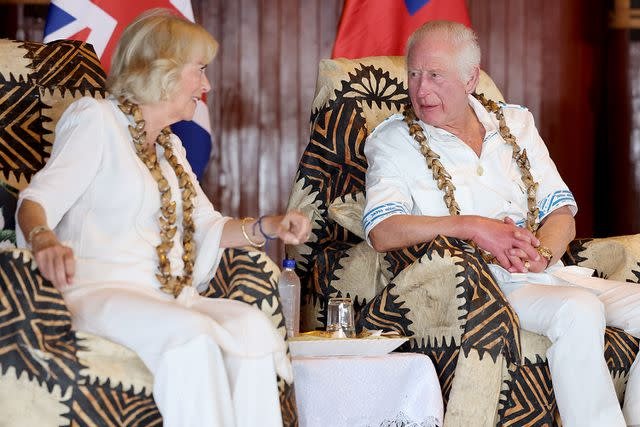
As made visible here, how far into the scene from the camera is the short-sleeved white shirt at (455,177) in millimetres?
3197

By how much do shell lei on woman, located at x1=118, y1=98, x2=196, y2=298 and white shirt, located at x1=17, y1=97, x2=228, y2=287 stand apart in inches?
0.7

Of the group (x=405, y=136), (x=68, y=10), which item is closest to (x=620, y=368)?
(x=405, y=136)

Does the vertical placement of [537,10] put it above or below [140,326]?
above

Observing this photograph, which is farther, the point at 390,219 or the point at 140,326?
the point at 390,219

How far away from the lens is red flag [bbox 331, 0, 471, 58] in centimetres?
447

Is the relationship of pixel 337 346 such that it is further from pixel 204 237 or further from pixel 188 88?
pixel 188 88

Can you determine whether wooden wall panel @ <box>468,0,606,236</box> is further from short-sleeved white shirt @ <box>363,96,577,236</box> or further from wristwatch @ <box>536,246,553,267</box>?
wristwatch @ <box>536,246,553,267</box>

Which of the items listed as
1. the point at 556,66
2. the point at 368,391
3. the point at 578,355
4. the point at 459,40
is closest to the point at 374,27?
the point at 556,66

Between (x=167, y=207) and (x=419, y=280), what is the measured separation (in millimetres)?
727

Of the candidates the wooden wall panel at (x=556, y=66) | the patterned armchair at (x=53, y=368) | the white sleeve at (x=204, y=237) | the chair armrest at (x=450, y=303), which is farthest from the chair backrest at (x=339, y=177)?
the wooden wall panel at (x=556, y=66)

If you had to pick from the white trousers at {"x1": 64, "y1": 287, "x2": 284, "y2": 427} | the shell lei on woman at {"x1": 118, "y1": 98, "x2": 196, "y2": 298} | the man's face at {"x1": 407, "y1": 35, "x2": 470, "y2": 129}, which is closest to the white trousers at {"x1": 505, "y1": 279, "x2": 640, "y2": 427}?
the man's face at {"x1": 407, "y1": 35, "x2": 470, "y2": 129}

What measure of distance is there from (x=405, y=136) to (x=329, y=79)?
15.0 inches

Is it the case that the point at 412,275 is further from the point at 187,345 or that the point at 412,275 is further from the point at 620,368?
the point at 187,345

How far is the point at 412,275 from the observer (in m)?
2.89
